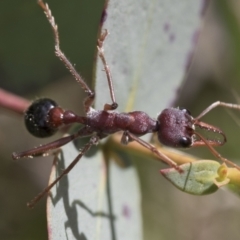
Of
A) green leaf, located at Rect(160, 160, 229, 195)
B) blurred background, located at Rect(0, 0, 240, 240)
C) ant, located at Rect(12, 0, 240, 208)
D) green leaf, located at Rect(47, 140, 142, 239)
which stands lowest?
green leaf, located at Rect(160, 160, 229, 195)

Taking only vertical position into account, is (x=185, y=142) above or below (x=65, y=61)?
below

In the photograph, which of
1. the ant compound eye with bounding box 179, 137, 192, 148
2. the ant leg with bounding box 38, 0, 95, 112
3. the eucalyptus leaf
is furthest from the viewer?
the ant leg with bounding box 38, 0, 95, 112

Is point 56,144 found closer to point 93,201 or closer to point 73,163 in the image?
point 73,163

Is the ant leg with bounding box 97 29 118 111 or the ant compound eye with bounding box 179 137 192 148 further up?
the ant leg with bounding box 97 29 118 111

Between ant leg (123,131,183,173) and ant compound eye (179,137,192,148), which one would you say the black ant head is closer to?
ant compound eye (179,137,192,148)

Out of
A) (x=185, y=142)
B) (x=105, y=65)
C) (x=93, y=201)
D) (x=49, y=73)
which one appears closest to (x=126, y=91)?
(x=105, y=65)

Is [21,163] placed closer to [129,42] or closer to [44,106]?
[44,106]

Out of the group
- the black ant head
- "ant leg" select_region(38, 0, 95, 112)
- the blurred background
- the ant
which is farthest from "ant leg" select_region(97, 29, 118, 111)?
the blurred background
